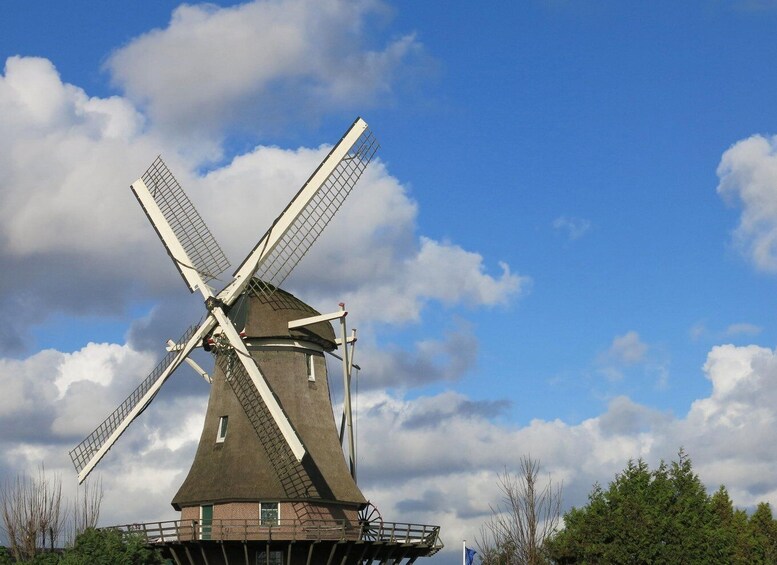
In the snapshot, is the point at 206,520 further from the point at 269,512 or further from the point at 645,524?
the point at 645,524

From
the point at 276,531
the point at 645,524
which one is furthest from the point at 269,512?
the point at 645,524

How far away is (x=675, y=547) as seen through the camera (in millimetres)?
44250

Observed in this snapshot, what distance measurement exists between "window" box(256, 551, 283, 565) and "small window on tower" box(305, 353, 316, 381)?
6333mm

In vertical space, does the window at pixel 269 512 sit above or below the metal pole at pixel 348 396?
below

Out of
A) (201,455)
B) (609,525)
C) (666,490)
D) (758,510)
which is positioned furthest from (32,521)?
(758,510)

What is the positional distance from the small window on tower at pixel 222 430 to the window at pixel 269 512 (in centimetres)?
312

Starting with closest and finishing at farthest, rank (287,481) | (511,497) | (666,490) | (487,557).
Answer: (287,481)
(511,497)
(487,557)
(666,490)

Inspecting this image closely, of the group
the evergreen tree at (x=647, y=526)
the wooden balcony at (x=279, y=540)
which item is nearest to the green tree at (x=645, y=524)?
Answer: the evergreen tree at (x=647, y=526)

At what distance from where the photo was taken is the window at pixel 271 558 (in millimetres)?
35500

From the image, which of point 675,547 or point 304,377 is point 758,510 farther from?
point 304,377

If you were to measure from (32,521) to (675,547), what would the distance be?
26.6 meters

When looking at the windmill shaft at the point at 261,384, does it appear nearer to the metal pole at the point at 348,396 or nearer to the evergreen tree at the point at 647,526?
the metal pole at the point at 348,396

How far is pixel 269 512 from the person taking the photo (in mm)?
35625

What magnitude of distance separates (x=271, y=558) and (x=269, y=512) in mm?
1517
